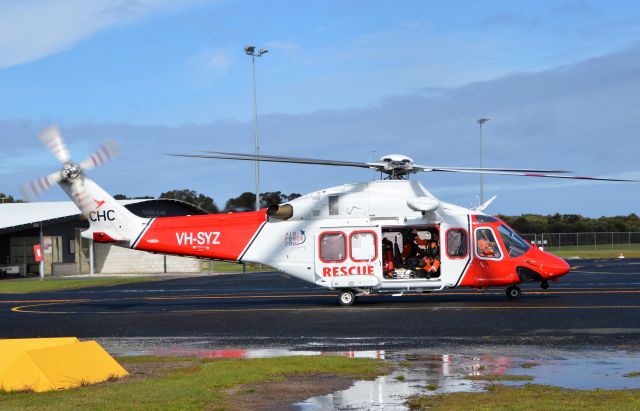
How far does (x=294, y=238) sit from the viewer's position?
87.4ft

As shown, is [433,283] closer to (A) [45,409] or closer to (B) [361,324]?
(B) [361,324]

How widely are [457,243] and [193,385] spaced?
1512cm

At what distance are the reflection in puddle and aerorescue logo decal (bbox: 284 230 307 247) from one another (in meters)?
11.4

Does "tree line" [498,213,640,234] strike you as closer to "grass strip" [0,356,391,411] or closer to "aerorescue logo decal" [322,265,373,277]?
"aerorescue logo decal" [322,265,373,277]

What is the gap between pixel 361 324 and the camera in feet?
69.9

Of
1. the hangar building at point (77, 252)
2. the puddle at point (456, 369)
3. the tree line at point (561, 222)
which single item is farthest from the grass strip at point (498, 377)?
the tree line at point (561, 222)

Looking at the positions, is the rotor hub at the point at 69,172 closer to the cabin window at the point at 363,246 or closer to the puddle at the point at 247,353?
the cabin window at the point at 363,246

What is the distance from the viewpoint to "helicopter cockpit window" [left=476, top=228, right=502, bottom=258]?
86.0 feet

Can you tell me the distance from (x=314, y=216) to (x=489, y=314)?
21.8 feet

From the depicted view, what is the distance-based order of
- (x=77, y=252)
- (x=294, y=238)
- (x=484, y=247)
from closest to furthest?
(x=484, y=247) → (x=294, y=238) → (x=77, y=252)

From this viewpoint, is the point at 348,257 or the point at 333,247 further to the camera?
the point at 333,247

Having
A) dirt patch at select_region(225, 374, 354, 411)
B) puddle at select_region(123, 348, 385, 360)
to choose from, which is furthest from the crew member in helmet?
dirt patch at select_region(225, 374, 354, 411)

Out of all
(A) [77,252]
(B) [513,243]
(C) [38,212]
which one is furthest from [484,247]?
(C) [38,212]

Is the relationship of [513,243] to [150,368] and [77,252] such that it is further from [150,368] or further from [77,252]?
[77,252]
